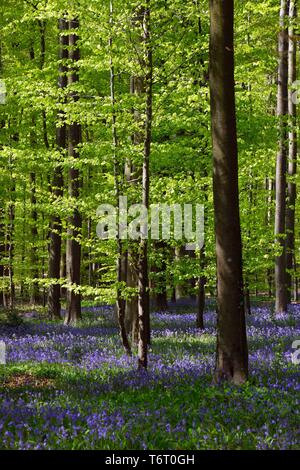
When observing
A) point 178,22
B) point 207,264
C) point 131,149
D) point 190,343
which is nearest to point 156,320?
point 207,264

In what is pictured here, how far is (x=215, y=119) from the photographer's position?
802 cm

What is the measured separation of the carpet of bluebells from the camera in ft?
18.5

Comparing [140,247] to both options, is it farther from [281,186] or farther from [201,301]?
[281,186]

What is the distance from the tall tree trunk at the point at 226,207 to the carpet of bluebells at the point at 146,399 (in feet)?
1.67

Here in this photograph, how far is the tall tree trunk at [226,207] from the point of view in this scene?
26.0 feet

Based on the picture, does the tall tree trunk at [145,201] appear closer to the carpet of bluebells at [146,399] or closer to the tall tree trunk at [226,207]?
the carpet of bluebells at [146,399]

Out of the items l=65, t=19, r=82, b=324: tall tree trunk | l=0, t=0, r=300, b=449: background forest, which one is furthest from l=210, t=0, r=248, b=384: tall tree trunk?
l=65, t=19, r=82, b=324: tall tree trunk

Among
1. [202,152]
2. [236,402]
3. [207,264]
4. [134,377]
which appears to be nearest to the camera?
[236,402]

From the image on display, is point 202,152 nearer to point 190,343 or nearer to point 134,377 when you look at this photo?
point 190,343

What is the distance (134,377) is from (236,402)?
2195mm

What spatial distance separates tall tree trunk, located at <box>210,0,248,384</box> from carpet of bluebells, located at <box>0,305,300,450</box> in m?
0.51

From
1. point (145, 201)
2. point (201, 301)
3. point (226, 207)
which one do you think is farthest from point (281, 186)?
point (226, 207)

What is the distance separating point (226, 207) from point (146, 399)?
295 centimetres

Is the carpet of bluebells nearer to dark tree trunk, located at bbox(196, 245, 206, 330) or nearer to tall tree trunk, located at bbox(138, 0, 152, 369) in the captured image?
tall tree trunk, located at bbox(138, 0, 152, 369)
